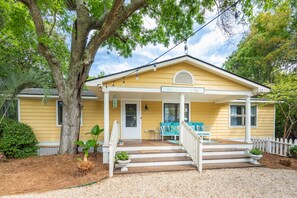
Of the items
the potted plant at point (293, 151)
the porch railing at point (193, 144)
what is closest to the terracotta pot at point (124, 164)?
the porch railing at point (193, 144)

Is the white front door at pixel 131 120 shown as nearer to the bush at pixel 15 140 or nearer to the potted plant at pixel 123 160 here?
the potted plant at pixel 123 160

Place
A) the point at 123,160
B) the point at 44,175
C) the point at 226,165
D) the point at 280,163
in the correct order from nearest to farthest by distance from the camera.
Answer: the point at 44,175
the point at 123,160
the point at 226,165
the point at 280,163

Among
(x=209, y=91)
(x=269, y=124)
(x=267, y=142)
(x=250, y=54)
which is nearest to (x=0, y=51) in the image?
(x=209, y=91)

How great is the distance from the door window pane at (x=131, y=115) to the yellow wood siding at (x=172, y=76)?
255 cm

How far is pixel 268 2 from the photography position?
5180 millimetres

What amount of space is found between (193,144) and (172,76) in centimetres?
278

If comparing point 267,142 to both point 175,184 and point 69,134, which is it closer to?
point 175,184

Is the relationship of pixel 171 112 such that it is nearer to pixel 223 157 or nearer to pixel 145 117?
pixel 145 117

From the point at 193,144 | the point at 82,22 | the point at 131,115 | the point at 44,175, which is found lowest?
the point at 44,175

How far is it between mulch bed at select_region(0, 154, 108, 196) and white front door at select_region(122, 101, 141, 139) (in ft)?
8.65

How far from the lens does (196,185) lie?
4.43 m

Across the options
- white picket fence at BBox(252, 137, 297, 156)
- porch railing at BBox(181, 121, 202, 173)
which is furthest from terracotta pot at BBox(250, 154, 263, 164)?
white picket fence at BBox(252, 137, 297, 156)

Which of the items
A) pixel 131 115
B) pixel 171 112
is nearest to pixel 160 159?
pixel 131 115

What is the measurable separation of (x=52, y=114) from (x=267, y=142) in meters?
10.9
